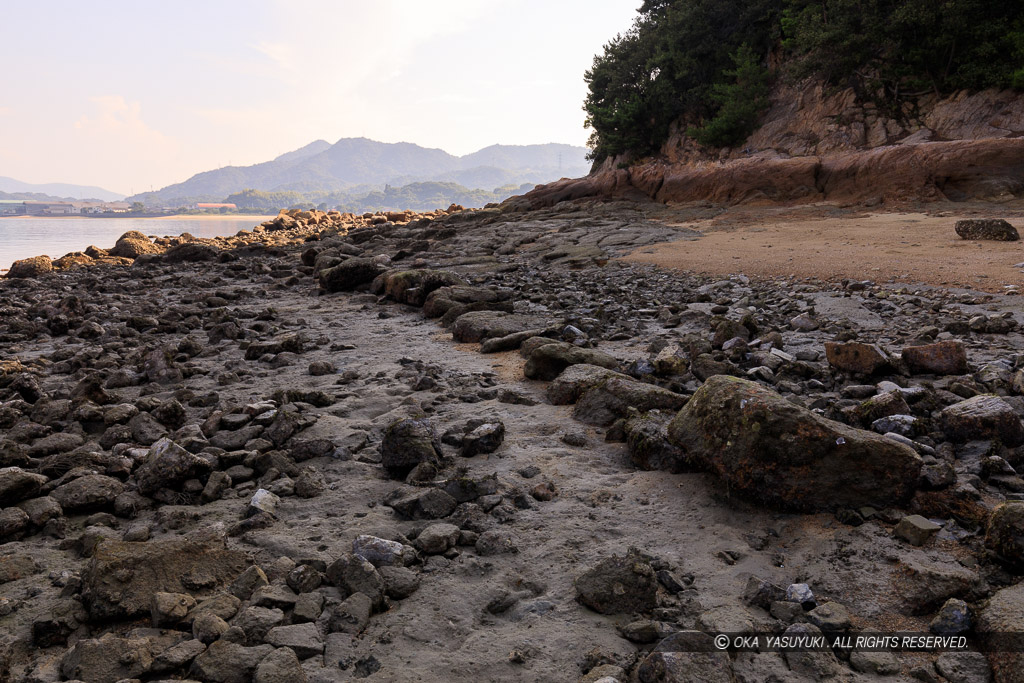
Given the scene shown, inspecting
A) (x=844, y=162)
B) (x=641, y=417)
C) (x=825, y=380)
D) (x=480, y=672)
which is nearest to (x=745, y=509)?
(x=641, y=417)

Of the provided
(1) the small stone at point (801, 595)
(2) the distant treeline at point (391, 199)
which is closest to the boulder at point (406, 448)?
(1) the small stone at point (801, 595)

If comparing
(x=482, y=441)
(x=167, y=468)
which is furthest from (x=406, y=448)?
(x=167, y=468)

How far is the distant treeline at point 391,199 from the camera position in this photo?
430ft

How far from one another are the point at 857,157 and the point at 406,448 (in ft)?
59.6

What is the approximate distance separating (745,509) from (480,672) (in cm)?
135

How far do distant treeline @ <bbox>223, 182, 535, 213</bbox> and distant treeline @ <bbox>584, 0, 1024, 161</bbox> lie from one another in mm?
79718

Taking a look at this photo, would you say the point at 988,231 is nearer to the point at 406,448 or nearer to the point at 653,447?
the point at 653,447

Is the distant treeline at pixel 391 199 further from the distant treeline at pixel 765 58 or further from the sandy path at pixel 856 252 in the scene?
the sandy path at pixel 856 252

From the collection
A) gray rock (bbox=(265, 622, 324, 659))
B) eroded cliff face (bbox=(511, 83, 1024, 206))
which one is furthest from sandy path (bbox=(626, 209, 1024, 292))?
gray rock (bbox=(265, 622, 324, 659))

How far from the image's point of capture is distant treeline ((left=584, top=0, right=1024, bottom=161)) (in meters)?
16.4

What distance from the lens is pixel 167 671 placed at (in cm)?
174

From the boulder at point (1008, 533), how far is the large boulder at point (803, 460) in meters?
0.37

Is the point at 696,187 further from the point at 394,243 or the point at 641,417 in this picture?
the point at 641,417

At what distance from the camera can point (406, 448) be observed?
3.08 m
